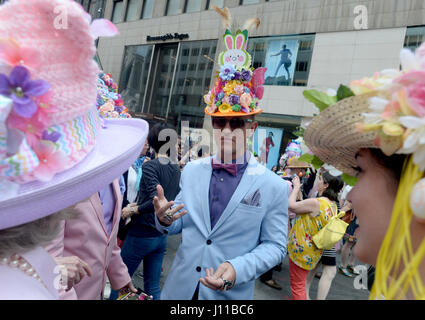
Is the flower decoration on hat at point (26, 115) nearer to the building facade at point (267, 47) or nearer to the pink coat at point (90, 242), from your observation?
the pink coat at point (90, 242)

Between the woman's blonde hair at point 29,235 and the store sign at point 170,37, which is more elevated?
the store sign at point 170,37

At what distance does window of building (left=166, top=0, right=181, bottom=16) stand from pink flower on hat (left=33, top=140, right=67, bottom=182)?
877 inches

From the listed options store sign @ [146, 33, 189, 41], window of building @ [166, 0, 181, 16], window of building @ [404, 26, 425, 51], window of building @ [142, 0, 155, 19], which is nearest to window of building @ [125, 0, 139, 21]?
window of building @ [142, 0, 155, 19]

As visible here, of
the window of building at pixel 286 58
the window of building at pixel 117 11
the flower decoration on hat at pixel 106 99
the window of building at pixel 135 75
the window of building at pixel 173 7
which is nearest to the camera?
the flower decoration on hat at pixel 106 99

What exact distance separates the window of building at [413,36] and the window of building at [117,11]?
20259 millimetres

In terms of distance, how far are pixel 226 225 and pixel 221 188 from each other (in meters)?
0.28

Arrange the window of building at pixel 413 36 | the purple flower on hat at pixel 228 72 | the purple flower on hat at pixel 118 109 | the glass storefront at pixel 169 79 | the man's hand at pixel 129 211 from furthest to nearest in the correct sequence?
the glass storefront at pixel 169 79
the window of building at pixel 413 36
the purple flower on hat at pixel 118 109
the man's hand at pixel 129 211
the purple flower on hat at pixel 228 72

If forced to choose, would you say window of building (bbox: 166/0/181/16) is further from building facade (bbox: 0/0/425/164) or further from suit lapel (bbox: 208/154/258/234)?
suit lapel (bbox: 208/154/258/234)

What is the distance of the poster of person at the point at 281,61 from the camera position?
48.9ft

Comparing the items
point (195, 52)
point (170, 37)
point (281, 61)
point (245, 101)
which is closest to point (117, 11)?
point (170, 37)

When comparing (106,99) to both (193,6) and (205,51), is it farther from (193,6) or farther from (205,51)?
(193,6)

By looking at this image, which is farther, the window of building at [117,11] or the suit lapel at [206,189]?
the window of building at [117,11]

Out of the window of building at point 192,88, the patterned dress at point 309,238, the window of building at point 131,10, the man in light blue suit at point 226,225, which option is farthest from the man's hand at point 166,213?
the window of building at point 131,10
